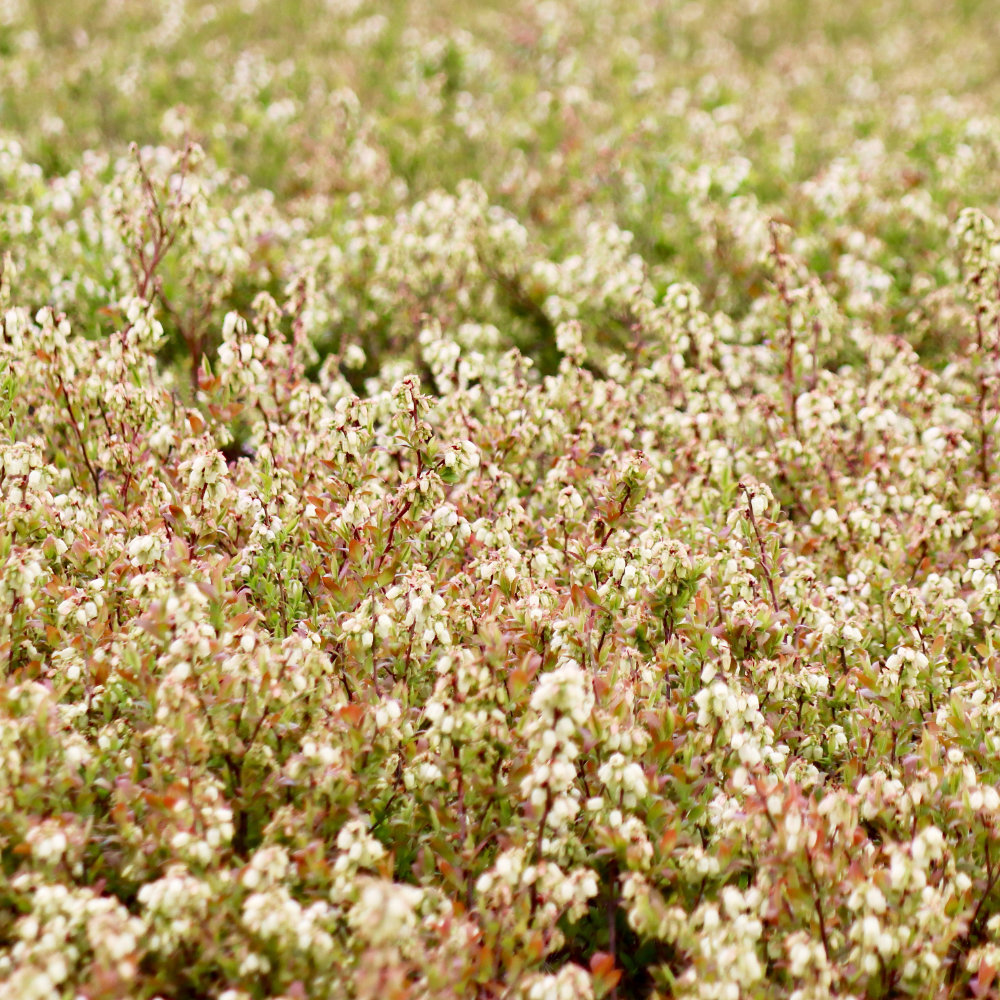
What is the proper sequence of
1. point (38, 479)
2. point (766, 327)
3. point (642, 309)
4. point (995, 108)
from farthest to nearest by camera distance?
point (995, 108), point (766, 327), point (642, 309), point (38, 479)

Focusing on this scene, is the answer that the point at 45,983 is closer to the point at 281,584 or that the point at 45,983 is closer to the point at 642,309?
the point at 281,584

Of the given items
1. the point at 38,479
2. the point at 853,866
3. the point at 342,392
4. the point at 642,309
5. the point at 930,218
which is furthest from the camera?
the point at 930,218

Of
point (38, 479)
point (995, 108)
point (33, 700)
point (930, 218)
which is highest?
point (995, 108)

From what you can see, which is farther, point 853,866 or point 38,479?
point 38,479

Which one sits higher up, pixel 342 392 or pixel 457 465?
pixel 342 392

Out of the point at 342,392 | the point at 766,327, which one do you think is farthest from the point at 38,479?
the point at 766,327

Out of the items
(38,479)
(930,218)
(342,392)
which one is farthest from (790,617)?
(930,218)
